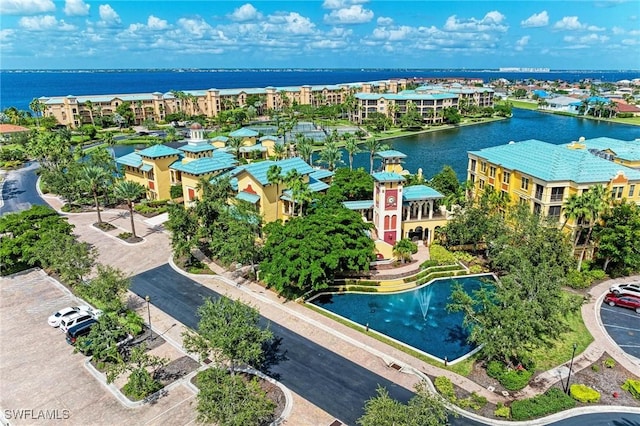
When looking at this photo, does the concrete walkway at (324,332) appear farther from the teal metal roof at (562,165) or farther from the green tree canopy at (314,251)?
the teal metal roof at (562,165)

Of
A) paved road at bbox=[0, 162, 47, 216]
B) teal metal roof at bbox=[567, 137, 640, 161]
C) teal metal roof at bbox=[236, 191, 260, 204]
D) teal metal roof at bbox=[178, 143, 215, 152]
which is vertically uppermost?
teal metal roof at bbox=[567, 137, 640, 161]

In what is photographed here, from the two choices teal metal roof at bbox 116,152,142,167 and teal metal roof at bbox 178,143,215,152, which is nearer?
teal metal roof at bbox 178,143,215,152

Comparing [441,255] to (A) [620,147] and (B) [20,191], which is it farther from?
(B) [20,191]

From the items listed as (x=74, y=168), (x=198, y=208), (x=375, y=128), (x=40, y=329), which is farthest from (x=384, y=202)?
(x=375, y=128)

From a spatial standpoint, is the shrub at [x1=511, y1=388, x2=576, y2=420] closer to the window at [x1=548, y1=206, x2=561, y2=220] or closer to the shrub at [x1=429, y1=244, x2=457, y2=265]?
the shrub at [x1=429, y1=244, x2=457, y2=265]

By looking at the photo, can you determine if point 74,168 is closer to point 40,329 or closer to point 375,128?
point 40,329

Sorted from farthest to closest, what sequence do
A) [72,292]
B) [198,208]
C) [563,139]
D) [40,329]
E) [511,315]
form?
[563,139] < [198,208] < [72,292] < [40,329] < [511,315]

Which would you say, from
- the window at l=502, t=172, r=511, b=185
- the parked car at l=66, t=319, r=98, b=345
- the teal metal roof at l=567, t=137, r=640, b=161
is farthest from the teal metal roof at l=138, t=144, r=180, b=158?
the teal metal roof at l=567, t=137, r=640, b=161
